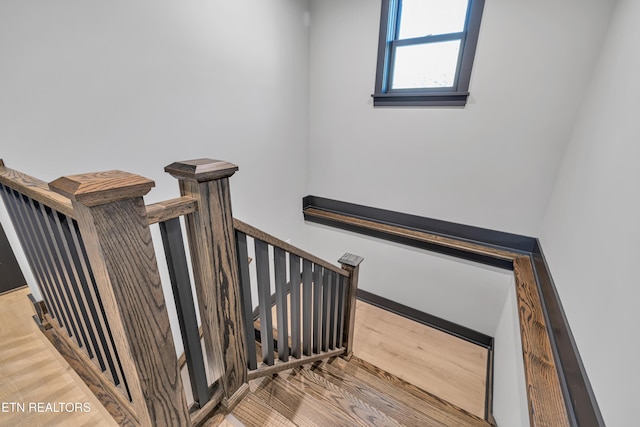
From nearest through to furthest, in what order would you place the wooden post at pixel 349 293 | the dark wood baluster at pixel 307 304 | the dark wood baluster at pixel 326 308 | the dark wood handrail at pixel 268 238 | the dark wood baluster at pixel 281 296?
the dark wood handrail at pixel 268 238 < the dark wood baluster at pixel 281 296 < the dark wood baluster at pixel 307 304 < the dark wood baluster at pixel 326 308 < the wooden post at pixel 349 293

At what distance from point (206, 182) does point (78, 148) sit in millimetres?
1007

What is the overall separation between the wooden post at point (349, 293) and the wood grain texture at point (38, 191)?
4.53 ft

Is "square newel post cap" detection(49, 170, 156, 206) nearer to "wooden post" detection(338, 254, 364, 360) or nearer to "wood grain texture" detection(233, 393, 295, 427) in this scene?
"wood grain texture" detection(233, 393, 295, 427)

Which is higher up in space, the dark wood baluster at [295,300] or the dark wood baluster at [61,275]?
the dark wood baluster at [61,275]

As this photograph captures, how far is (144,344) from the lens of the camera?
24.4 inches

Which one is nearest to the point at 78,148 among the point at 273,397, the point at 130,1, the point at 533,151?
the point at 130,1

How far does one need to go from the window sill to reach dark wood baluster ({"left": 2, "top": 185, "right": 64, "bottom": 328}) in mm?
2305

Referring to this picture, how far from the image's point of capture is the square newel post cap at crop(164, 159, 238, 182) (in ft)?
2.16

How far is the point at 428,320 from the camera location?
2.49 meters

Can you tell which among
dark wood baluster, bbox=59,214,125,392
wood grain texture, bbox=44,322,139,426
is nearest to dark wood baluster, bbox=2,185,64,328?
wood grain texture, bbox=44,322,139,426

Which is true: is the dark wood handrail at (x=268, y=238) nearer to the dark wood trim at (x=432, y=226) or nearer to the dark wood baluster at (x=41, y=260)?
the dark wood baluster at (x=41, y=260)

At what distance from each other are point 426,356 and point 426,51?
2.55 metres

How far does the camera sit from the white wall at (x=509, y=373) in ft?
3.85

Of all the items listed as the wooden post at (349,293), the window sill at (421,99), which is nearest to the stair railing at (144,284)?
the wooden post at (349,293)
